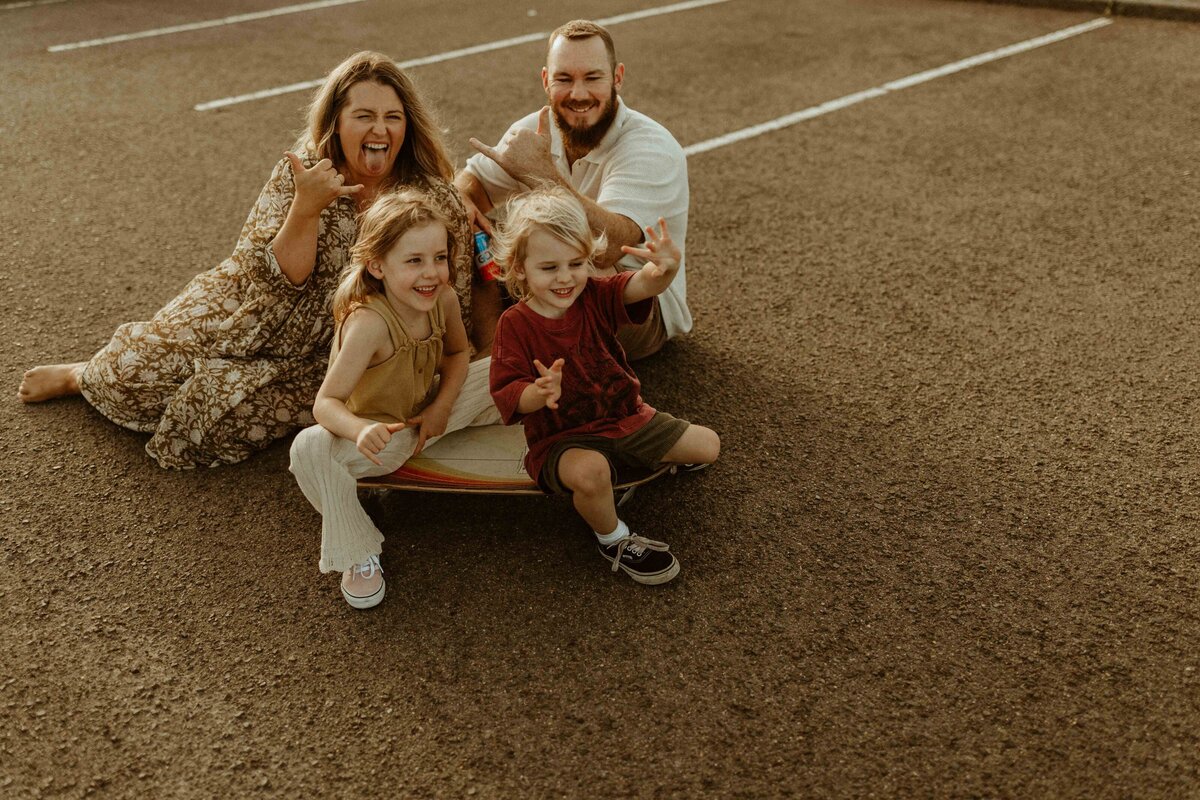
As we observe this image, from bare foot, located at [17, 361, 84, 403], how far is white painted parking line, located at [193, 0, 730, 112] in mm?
2569

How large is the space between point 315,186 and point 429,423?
81cm

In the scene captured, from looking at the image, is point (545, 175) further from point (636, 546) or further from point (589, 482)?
point (636, 546)

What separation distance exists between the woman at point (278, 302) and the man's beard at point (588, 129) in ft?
1.66

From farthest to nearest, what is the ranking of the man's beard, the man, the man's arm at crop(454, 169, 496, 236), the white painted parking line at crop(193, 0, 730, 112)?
the white painted parking line at crop(193, 0, 730, 112), the man's arm at crop(454, 169, 496, 236), the man's beard, the man

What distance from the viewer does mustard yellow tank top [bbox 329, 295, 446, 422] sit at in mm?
3039

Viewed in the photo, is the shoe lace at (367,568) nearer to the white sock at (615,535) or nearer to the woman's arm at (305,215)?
the white sock at (615,535)

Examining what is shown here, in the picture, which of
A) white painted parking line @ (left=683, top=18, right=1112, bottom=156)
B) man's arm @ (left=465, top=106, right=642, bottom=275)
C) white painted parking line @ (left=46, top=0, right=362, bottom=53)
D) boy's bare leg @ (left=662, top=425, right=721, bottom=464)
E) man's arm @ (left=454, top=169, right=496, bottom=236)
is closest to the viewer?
boy's bare leg @ (left=662, top=425, right=721, bottom=464)

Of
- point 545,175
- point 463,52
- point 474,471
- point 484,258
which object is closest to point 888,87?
point 463,52

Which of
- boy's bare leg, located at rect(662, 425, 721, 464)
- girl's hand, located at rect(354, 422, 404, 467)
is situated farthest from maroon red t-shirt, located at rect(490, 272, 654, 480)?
girl's hand, located at rect(354, 422, 404, 467)

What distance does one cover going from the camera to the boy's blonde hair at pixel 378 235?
292cm

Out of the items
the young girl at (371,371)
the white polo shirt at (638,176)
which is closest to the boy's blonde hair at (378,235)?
the young girl at (371,371)

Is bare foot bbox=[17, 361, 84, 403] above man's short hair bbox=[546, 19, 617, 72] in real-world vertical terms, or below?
below

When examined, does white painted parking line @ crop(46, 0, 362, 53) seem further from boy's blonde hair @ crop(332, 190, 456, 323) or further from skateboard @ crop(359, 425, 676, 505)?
skateboard @ crop(359, 425, 676, 505)

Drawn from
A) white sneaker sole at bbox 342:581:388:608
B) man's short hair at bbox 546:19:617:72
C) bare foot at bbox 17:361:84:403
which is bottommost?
white sneaker sole at bbox 342:581:388:608
